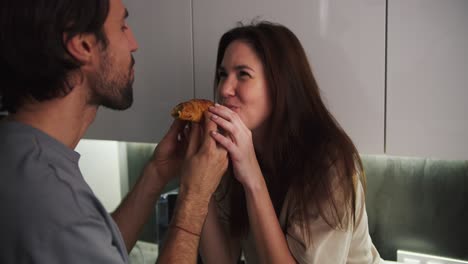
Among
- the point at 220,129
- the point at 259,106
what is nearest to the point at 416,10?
the point at 259,106

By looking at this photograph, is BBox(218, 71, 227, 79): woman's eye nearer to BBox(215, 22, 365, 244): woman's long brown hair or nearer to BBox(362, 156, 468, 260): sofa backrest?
BBox(215, 22, 365, 244): woman's long brown hair

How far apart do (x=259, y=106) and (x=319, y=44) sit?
10.1 inches

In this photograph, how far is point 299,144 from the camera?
1.03 meters

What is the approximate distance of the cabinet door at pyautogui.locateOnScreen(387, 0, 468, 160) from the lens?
0.87 metres

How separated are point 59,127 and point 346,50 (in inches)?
30.0

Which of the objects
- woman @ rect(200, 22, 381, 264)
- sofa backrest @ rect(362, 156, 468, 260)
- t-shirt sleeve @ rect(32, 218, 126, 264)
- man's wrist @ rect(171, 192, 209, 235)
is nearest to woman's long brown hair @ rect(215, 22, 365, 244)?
woman @ rect(200, 22, 381, 264)

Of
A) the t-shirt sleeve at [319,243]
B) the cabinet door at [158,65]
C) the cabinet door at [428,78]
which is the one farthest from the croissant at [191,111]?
the cabinet door at [428,78]

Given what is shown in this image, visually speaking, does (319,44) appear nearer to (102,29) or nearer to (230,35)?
(230,35)

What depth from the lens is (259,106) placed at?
1001 mm

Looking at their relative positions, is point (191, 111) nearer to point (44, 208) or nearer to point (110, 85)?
point (110, 85)

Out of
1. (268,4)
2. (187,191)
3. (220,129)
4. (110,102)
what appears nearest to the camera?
(110,102)

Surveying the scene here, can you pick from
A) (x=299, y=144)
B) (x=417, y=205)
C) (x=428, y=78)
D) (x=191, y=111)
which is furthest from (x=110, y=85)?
(x=417, y=205)

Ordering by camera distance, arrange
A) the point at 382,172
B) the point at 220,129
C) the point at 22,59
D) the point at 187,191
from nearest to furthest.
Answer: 1. the point at 22,59
2. the point at 187,191
3. the point at 220,129
4. the point at 382,172

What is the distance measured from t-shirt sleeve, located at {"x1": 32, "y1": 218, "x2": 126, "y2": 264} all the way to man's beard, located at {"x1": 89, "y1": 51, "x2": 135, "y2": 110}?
10.4 inches
